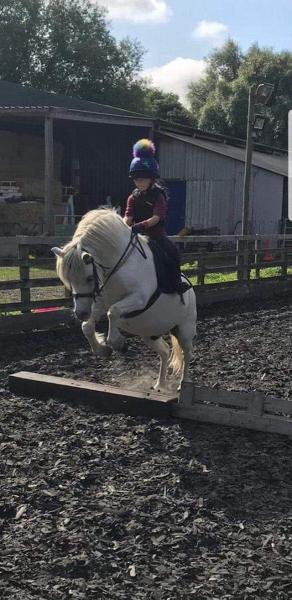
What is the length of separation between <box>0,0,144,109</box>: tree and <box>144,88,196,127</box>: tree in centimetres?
220

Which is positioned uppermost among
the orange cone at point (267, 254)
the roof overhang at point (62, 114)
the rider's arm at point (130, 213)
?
the roof overhang at point (62, 114)

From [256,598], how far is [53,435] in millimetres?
2486

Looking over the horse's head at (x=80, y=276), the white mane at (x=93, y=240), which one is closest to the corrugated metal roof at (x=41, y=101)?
the white mane at (x=93, y=240)

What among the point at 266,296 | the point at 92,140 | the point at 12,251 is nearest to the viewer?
the point at 266,296

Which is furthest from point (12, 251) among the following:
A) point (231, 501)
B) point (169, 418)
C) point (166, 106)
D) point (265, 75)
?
point (166, 106)

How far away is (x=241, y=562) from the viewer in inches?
126

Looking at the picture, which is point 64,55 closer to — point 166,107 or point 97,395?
point 166,107

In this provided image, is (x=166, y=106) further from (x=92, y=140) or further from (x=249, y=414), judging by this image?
(x=249, y=414)

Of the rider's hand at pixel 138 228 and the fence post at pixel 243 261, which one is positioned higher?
the rider's hand at pixel 138 228

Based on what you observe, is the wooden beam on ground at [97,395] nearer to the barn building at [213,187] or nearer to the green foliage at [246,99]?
the barn building at [213,187]

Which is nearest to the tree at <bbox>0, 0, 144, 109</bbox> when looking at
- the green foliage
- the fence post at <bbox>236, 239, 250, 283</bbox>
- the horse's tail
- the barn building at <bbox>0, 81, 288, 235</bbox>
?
the green foliage

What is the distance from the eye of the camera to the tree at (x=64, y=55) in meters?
54.6

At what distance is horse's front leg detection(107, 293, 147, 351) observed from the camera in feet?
16.9

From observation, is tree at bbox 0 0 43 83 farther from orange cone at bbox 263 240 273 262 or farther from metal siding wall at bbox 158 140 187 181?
orange cone at bbox 263 240 273 262
